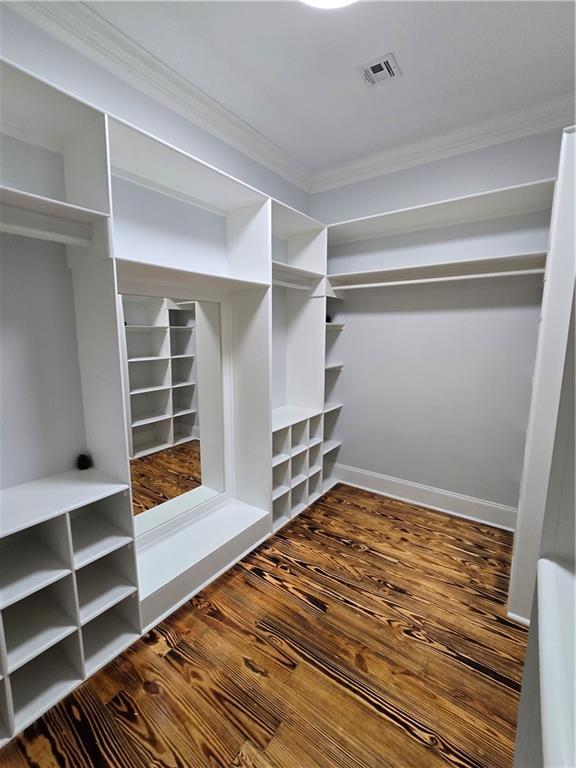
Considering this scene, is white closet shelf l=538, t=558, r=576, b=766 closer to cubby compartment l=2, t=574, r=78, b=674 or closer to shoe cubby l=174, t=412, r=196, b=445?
cubby compartment l=2, t=574, r=78, b=674

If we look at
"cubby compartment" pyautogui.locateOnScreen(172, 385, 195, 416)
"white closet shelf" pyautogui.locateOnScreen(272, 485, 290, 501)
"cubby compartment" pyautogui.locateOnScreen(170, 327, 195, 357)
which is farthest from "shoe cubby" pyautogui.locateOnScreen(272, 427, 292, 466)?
"cubby compartment" pyautogui.locateOnScreen(170, 327, 195, 357)

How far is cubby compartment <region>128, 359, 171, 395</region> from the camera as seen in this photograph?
79.6 inches

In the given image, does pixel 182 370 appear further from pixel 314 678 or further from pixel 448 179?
pixel 448 179

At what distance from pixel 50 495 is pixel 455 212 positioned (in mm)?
2990

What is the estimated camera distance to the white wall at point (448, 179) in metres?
2.27

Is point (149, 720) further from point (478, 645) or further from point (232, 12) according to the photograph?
point (232, 12)

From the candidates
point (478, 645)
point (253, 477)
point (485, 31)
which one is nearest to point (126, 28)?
point (485, 31)

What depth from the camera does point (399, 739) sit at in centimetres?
130

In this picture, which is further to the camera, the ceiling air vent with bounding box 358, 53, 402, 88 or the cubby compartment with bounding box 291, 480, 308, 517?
the cubby compartment with bounding box 291, 480, 308, 517

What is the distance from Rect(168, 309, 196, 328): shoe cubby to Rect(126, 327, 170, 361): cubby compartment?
0.27 ft

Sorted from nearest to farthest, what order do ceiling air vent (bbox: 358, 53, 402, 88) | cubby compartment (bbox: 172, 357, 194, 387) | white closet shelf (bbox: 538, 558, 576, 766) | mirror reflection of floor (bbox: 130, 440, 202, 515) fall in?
white closet shelf (bbox: 538, 558, 576, 766), ceiling air vent (bbox: 358, 53, 402, 88), mirror reflection of floor (bbox: 130, 440, 202, 515), cubby compartment (bbox: 172, 357, 194, 387)

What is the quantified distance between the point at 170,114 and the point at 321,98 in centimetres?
92

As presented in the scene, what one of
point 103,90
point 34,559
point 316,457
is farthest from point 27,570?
point 103,90

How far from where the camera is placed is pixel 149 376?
6.97 feet
